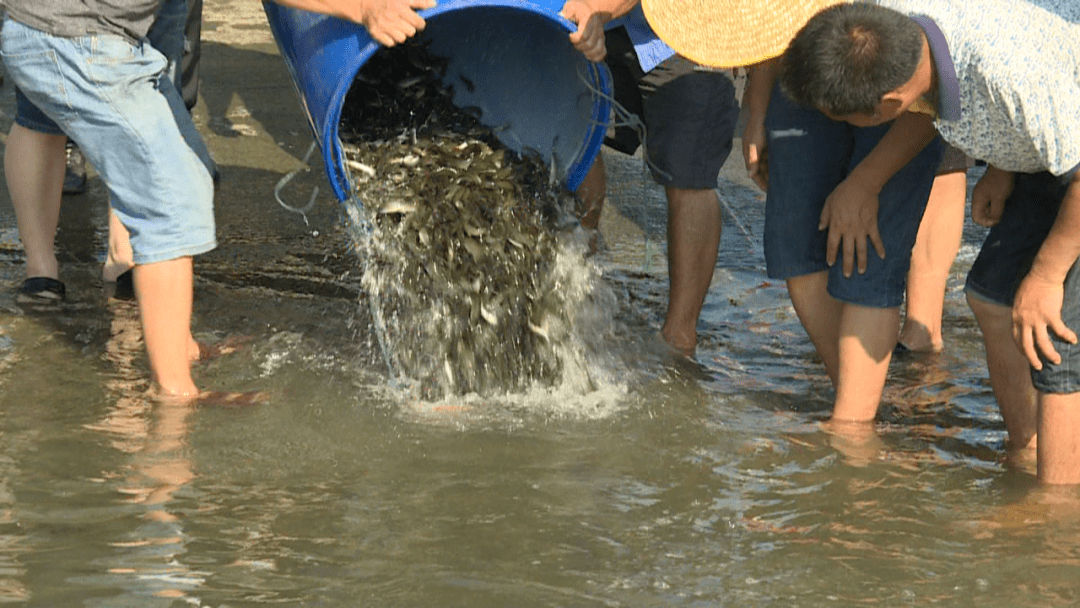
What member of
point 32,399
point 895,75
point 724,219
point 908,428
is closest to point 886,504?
point 908,428

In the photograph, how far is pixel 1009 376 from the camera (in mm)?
3336

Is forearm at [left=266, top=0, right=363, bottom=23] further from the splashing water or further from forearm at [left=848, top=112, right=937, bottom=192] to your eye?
forearm at [left=848, top=112, right=937, bottom=192]

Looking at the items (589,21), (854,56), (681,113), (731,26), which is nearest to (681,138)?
(681,113)

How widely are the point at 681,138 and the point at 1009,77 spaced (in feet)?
5.12

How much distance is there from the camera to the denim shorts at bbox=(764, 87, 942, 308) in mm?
3336

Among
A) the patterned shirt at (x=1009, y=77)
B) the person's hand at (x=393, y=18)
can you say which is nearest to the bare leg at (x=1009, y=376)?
the patterned shirt at (x=1009, y=77)

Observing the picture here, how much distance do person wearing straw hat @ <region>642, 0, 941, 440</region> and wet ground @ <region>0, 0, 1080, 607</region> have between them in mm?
239

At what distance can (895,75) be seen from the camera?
274 centimetres

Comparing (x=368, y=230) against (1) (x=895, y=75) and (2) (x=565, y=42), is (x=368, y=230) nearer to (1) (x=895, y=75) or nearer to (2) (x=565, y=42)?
(2) (x=565, y=42)

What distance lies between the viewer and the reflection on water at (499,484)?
261 cm

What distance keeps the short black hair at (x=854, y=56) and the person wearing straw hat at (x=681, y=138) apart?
1239 mm

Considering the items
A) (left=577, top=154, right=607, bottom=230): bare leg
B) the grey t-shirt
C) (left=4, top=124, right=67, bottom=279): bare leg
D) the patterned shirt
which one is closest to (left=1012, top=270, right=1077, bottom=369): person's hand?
the patterned shirt

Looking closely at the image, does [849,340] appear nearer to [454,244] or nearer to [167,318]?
[454,244]

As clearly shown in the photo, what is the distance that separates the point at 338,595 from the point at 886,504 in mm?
1266
